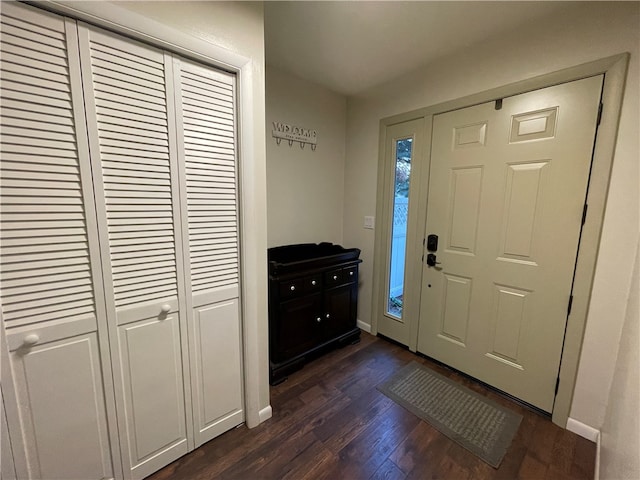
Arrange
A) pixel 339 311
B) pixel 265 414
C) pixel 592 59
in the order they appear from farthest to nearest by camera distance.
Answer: pixel 339 311, pixel 265 414, pixel 592 59

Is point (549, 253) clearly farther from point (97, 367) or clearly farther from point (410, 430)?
point (97, 367)

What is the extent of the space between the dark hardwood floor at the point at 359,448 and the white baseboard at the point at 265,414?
0.03 meters

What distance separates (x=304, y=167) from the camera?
255 centimetres

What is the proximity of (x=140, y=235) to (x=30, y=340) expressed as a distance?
52cm

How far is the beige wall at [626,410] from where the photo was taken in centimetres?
91

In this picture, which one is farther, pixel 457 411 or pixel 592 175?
pixel 457 411

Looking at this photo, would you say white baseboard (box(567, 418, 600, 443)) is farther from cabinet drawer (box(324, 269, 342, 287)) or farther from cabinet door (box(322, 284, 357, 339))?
cabinet drawer (box(324, 269, 342, 287))

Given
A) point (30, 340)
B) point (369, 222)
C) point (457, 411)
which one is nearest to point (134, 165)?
point (30, 340)

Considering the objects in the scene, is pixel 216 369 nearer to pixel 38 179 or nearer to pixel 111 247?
pixel 111 247

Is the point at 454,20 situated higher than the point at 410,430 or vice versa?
the point at 454,20

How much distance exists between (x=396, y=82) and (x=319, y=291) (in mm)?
1981

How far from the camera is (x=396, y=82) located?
232cm

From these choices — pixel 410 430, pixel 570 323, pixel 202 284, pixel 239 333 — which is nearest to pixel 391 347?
pixel 410 430

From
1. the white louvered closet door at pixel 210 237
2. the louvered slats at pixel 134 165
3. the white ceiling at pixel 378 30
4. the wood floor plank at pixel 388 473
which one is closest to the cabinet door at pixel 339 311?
the white louvered closet door at pixel 210 237
